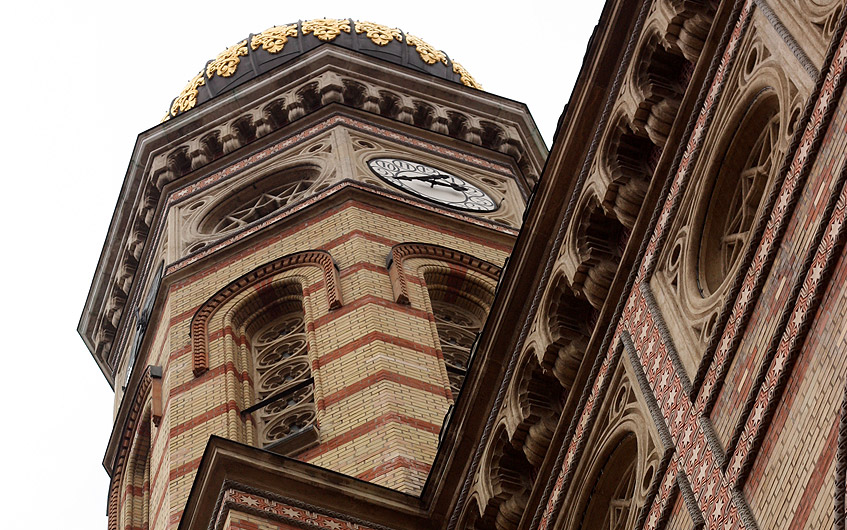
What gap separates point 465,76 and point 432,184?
A: 540cm

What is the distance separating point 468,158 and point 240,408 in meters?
8.14

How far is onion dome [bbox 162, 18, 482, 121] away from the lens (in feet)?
96.0

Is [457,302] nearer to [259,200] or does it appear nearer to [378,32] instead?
[259,200]

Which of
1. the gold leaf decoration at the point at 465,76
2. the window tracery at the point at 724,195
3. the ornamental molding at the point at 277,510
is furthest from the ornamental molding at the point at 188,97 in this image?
the window tracery at the point at 724,195

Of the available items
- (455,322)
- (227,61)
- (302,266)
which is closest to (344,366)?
(455,322)

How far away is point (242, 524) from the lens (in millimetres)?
14555

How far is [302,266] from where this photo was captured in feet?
72.8

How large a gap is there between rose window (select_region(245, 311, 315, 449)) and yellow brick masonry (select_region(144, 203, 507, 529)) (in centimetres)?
21

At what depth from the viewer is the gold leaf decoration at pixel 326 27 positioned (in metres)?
29.7

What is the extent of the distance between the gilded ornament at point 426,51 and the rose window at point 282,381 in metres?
9.03

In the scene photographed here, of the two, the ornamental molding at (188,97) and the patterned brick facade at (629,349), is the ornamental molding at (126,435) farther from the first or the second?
the ornamental molding at (188,97)

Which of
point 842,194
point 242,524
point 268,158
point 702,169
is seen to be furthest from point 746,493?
point 268,158

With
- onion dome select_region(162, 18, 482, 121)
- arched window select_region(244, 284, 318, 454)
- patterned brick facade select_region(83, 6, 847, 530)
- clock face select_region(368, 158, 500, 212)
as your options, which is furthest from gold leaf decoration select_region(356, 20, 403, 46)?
patterned brick facade select_region(83, 6, 847, 530)

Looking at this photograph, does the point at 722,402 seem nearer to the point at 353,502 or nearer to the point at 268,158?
the point at 353,502
